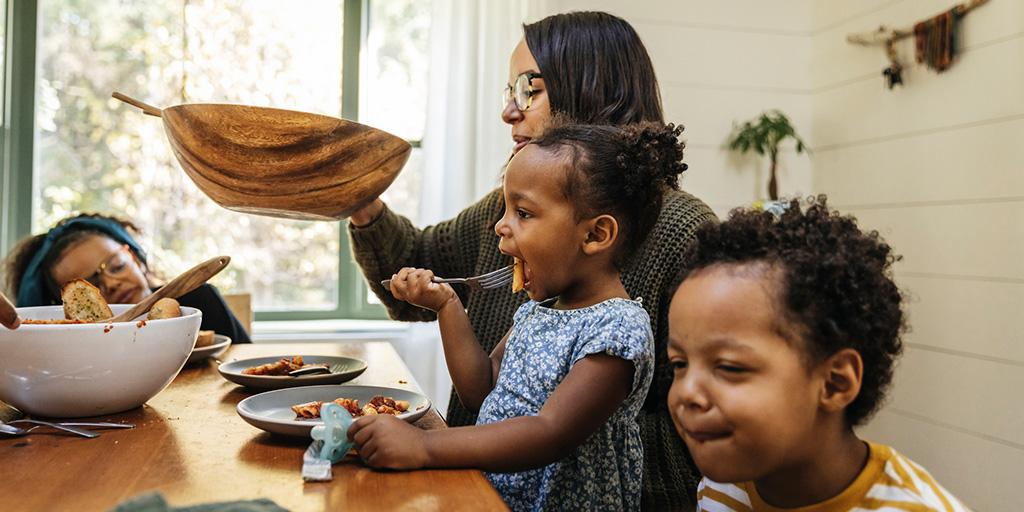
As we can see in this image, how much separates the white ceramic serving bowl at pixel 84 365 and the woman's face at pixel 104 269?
1218 mm

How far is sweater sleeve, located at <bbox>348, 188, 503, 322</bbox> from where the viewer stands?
70.2 inches

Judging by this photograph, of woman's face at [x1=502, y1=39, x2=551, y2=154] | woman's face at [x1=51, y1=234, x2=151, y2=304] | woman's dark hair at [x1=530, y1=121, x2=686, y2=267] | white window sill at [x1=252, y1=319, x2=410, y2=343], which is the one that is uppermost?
woman's face at [x1=502, y1=39, x2=551, y2=154]

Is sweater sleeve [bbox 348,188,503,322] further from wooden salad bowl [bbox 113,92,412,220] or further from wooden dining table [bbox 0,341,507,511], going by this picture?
wooden dining table [bbox 0,341,507,511]

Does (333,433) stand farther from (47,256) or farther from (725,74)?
(725,74)

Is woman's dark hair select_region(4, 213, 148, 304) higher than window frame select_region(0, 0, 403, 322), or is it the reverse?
window frame select_region(0, 0, 403, 322)

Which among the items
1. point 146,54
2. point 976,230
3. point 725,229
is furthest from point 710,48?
point 725,229

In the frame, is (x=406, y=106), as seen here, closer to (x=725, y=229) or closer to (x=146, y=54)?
(x=146, y=54)

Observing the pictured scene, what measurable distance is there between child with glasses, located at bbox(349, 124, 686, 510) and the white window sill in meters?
2.01

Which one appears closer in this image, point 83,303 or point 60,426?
point 60,426

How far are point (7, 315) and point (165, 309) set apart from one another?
10.5 inches

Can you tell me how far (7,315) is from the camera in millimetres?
916

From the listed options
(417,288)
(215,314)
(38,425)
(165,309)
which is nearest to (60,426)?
(38,425)

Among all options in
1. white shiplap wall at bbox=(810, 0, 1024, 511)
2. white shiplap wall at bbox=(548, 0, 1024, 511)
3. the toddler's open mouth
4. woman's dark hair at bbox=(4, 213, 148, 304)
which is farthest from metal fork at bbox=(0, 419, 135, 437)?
white shiplap wall at bbox=(810, 0, 1024, 511)

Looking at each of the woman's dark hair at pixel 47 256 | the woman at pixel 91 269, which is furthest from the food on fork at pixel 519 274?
the woman's dark hair at pixel 47 256
